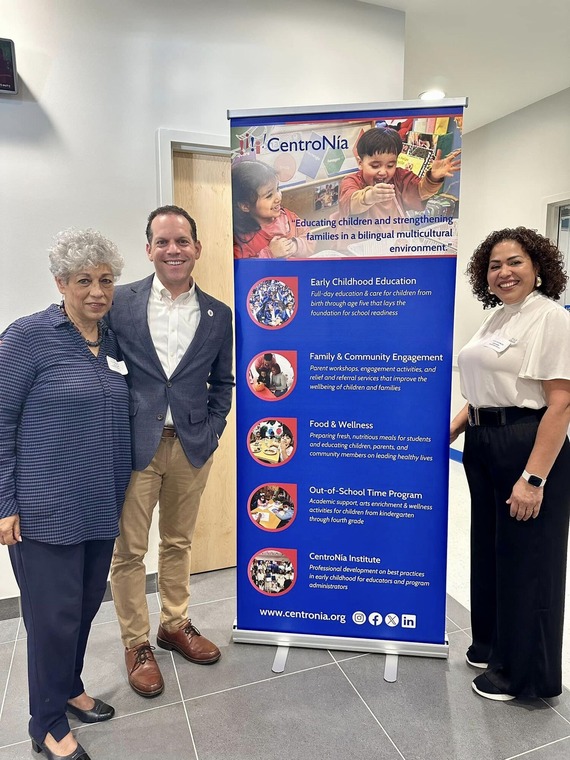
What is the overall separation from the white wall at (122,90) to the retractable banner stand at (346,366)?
28.5 inches

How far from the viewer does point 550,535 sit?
1.75 meters

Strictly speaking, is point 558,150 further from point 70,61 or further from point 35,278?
point 35,278

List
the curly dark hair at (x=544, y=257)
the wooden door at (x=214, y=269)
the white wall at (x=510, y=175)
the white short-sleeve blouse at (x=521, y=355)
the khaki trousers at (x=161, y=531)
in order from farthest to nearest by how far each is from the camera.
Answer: the white wall at (x=510, y=175) → the wooden door at (x=214, y=269) → the khaki trousers at (x=161, y=531) → the curly dark hair at (x=544, y=257) → the white short-sleeve blouse at (x=521, y=355)

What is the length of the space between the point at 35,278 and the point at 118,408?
3.50ft

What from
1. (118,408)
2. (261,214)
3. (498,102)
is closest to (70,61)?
(261,214)

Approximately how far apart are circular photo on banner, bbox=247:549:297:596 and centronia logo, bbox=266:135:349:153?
5.12ft

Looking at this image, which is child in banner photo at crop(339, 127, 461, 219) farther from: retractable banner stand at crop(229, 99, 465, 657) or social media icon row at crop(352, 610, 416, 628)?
social media icon row at crop(352, 610, 416, 628)

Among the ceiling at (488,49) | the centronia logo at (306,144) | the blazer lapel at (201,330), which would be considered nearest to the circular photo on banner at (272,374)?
the blazer lapel at (201,330)

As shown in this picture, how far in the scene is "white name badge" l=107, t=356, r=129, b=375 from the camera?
1.64 metres

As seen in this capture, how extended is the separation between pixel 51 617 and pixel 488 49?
12.7 ft

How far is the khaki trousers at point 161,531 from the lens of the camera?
6.14ft

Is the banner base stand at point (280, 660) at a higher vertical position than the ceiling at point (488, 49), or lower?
lower

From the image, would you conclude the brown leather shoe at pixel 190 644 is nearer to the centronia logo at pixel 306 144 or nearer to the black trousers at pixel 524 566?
the black trousers at pixel 524 566

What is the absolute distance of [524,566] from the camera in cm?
178
